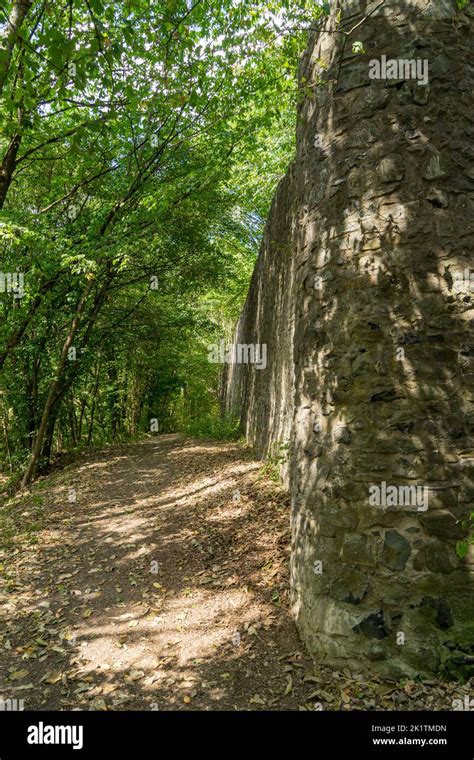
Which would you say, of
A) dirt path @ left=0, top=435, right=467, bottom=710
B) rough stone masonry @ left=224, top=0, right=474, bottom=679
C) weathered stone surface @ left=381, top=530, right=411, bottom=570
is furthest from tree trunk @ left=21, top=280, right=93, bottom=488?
weathered stone surface @ left=381, top=530, right=411, bottom=570

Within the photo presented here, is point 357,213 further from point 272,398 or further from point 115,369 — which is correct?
point 115,369

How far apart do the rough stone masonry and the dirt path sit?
268 mm

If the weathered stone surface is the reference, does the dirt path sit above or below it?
below

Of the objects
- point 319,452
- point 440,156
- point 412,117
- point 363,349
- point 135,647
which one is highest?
point 412,117

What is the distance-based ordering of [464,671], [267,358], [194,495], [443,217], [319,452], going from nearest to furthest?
[464,671]
[443,217]
[319,452]
[194,495]
[267,358]

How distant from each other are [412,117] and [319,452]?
2335 mm

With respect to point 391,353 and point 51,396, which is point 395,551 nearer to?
point 391,353

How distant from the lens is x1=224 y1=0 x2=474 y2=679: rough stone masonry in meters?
3.08

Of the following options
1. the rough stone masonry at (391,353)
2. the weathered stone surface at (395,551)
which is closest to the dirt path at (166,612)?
the rough stone masonry at (391,353)

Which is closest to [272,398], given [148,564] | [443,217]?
[148,564]

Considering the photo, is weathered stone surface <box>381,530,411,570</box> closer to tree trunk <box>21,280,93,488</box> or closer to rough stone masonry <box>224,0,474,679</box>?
rough stone masonry <box>224,0,474,679</box>

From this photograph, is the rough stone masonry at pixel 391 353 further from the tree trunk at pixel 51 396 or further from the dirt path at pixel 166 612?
the tree trunk at pixel 51 396

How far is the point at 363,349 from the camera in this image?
330cm

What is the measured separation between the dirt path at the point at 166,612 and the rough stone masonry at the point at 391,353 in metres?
0.27
